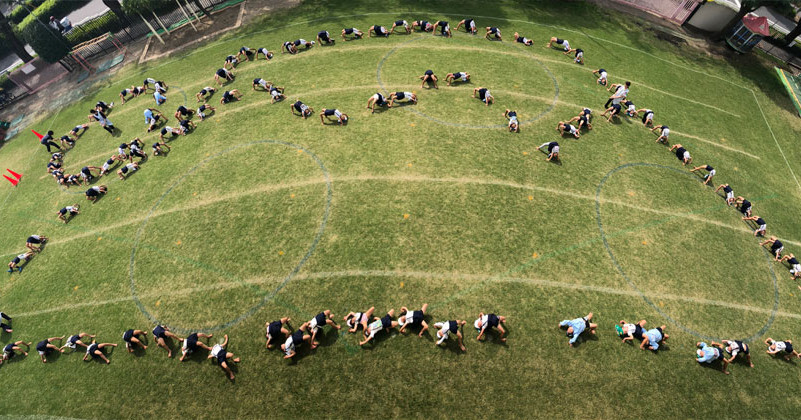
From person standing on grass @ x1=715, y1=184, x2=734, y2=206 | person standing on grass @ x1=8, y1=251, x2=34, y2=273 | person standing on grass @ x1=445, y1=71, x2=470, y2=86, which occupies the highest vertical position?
person standing on grass @ x1=445, y1=71, x2=470, y2=86

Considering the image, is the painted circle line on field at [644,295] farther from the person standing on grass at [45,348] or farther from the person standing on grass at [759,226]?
the person standing on grass at [45,348]

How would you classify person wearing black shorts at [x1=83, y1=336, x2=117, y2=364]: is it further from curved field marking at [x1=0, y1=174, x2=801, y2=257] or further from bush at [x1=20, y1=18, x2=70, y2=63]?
bush at [x1=20, y1=18, x2=70, y2=63]

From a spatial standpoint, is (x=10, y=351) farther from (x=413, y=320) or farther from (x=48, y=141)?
(x=413, y=320)

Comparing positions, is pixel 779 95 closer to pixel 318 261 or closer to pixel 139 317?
pixel 318 261

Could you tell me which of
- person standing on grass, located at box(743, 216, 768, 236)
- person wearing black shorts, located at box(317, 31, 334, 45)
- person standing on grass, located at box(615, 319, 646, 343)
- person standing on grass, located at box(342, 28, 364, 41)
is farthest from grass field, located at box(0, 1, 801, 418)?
person standing on grass, located at box(342, 28, 364, 41)

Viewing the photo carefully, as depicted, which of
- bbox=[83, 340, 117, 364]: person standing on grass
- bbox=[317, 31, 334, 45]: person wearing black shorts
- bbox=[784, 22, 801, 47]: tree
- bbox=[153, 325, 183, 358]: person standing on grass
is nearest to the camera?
bbox=[153, 325, 183, 358]: person standing on grass

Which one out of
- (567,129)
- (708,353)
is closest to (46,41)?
(567,129)

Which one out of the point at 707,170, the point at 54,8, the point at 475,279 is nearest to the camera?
the point at 475,279
